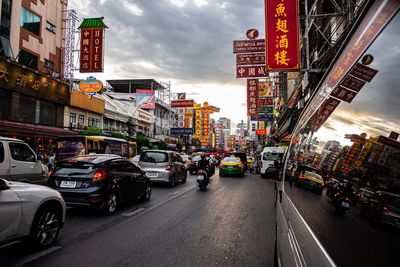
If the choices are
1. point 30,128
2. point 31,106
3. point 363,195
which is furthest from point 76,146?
point 363,195

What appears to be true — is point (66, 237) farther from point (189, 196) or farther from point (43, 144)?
point (43, 144)

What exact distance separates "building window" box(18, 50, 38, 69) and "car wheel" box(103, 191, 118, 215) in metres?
18.6

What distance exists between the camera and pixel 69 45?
24922 mm

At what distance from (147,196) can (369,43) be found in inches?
352

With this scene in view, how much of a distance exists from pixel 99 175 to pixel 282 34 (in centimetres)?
969

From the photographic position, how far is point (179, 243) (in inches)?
201

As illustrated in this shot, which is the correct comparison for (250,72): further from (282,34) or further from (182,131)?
(182,131)

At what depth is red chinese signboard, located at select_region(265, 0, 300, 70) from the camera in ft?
40.8

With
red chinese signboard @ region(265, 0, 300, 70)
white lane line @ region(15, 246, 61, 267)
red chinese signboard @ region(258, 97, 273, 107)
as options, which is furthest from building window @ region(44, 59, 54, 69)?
white lane line @ region(15, 246, 61, 267)

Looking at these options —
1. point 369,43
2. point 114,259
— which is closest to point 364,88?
point 369,43

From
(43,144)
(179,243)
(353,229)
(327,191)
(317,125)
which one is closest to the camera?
(353,229)

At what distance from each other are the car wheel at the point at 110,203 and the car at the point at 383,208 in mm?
6701

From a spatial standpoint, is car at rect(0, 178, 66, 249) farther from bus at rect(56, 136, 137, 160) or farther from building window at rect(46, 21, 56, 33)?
building window at rect(46, 21, 56, 33)

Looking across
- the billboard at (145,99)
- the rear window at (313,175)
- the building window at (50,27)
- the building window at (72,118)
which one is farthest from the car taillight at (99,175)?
the billboard at (145,99)
